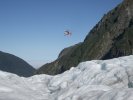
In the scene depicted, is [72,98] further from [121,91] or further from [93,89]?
[121,91]

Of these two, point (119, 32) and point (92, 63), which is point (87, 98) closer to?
point (92, 63)

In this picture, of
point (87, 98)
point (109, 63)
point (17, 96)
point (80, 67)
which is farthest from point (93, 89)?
point (80, 67)

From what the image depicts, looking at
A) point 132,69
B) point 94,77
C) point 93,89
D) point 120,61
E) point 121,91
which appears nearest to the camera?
point 121,91

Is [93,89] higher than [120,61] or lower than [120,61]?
lower

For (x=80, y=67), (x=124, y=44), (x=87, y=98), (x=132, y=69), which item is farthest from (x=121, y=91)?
(x=124, y=44)

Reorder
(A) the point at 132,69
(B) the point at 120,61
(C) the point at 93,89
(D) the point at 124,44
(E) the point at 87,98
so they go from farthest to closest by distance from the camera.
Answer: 1. (D) the point at 124,44
2. (B) the point at 120,61
3. (A) the point at 132,69
4. (C) the point at 93,89
5. (E) the point at 87,98

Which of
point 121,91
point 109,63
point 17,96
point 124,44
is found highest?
point 124,44

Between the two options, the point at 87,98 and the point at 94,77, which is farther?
the point at 94,77
